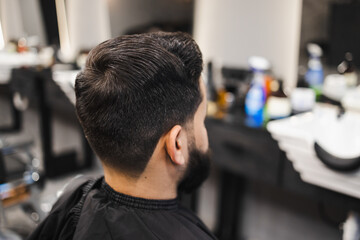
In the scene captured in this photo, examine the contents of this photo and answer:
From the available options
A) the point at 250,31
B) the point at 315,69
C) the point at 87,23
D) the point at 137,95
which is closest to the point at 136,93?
the point at 137,95

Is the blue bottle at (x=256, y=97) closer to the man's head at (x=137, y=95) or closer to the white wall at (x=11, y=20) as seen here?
the man's head at (x=137, y=95)

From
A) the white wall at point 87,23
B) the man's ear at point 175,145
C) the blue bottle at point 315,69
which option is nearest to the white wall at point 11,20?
the white wall at point 87,23

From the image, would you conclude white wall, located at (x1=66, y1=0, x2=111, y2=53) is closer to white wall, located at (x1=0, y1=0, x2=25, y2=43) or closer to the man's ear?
white wall, located at (x1=0, y1=0, x2=25, y2=43)

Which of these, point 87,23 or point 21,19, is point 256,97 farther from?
point 21,19

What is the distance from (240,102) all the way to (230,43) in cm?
64

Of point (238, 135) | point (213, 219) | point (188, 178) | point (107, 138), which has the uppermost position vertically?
point (107, 138)

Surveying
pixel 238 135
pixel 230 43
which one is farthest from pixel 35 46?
pixel 238 135

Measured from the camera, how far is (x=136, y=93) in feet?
2.37

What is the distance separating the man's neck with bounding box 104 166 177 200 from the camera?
2.70 feet

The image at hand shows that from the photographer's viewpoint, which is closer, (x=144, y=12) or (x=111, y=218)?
(x=111, y=218)

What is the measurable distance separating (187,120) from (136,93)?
0.52ft

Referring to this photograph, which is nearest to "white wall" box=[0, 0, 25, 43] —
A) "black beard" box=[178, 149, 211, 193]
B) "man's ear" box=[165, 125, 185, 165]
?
"black beard" box=[178, 149, 211, 193]

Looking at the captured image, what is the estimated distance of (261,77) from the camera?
1.96 m

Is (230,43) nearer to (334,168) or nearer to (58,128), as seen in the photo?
(334,168)
